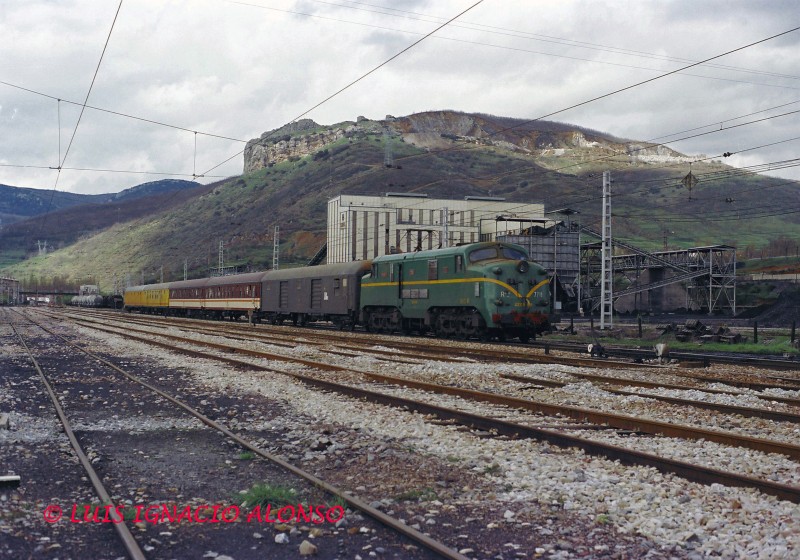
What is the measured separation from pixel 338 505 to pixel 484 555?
1622mm

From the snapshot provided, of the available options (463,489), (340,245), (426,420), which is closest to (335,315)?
(426,420)

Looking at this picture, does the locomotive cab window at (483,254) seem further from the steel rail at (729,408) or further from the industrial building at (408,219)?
the industrial building at (408,219)

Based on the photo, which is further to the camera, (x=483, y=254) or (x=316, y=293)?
(x=316, y=293)

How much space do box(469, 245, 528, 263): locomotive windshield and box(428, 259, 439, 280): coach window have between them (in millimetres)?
2070

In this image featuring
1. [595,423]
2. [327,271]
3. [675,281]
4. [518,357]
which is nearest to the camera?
[595,423]

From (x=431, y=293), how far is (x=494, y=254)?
3265 mm

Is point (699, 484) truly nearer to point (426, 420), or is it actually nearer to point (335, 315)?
point (426, 420)

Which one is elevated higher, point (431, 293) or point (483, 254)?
point (483, 254)

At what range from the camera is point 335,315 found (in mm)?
37875

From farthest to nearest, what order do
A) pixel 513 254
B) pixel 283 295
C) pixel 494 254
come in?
pixel 283 295, pixel 513 254, pixel 494 254

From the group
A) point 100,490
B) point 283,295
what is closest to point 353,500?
point 100,490

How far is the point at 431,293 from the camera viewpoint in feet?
95.1

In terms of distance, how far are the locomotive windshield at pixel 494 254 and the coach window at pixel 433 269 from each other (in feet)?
6.79

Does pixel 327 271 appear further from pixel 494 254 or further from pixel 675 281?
pixel 675 281
